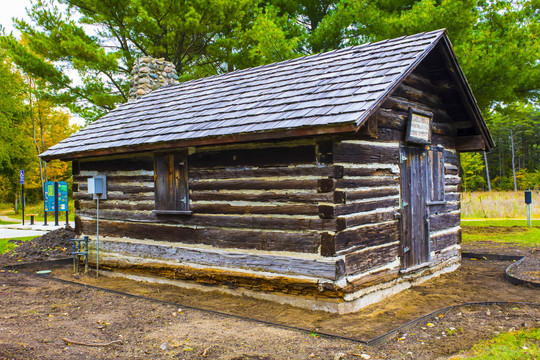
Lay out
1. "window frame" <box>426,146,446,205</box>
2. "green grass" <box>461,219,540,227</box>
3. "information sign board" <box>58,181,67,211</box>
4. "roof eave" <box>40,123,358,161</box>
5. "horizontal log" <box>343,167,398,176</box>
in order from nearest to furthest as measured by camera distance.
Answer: "roof eave" <box>40,123,358,161</box>, "horizontal log" <box>343,167,398,176</box>, "window frame" <box>426,146,446,205</box>, "green grass" <box>461,219,540,227</box>, "information sign board" <box>58,181,67,211</box>

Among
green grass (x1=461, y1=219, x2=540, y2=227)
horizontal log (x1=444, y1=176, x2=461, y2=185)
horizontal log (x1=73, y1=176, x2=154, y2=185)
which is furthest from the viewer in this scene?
green grass (x1=461, y1=219, x2=540, y2=227)

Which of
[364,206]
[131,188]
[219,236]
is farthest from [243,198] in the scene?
[131,188]

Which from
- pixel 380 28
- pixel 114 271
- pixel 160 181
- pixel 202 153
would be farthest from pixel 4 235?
pixel 380 28

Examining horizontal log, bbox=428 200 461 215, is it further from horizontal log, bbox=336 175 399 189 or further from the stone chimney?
the stone chimney

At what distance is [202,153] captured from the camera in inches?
315

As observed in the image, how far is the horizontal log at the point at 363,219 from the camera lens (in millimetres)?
6468

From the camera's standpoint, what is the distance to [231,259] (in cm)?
753

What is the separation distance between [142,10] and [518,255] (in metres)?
14.6

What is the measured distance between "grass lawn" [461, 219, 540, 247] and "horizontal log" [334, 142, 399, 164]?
6.92 meters

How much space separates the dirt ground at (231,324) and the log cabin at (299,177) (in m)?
0.44

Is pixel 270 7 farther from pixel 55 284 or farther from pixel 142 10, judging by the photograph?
pixel 55 284

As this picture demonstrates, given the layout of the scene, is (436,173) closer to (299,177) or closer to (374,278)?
(374,278)

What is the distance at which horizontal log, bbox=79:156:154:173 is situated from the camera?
891 cm

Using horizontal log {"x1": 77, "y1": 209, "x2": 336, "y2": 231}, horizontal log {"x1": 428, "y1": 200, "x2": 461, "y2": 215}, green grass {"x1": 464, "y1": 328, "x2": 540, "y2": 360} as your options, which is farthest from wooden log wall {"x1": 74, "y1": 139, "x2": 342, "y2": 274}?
horizontal log {"x1": 428, "y1": 200, "x2": 461, "y2": 215}
